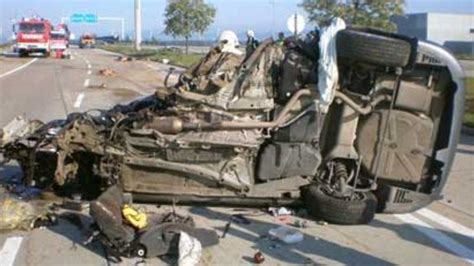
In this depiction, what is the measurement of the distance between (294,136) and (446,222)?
5.63ft

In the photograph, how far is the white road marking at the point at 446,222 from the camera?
6.11 metres

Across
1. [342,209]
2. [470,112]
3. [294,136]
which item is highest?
[294,136]

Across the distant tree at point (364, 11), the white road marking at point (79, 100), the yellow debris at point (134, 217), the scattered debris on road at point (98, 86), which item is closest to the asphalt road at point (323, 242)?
the yellow debris at point (134, 217)

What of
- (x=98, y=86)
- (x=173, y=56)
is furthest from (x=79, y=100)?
(x=173, y=56)

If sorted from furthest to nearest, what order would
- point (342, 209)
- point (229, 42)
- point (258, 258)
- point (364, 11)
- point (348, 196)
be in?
1. point (364, 11)
2. point (229, 42)
3. point (348, 196)
4. point (342, 209)
5. point (258, 258)

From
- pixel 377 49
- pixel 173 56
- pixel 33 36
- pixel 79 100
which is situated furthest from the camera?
pixel 33 36

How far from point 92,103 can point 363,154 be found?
36.5 ft

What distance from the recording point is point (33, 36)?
45.1 m

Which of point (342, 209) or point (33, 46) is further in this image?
point (33, 46)

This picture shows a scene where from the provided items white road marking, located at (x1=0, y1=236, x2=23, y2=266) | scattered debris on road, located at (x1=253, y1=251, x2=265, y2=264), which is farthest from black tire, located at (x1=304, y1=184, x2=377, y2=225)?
white road marking, located at (x1=0, y1=236, x2=23, y2=266)

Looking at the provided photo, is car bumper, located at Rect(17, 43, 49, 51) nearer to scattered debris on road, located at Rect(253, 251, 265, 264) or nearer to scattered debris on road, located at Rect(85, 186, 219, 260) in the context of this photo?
scattered debris on road, located at Rect(85, 186, 219, 260)

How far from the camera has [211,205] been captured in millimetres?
6613

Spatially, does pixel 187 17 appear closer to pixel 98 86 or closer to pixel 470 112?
pixel 98 86

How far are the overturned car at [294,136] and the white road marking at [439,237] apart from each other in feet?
0.40
